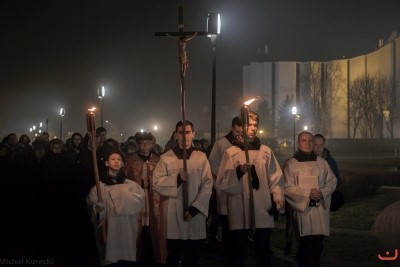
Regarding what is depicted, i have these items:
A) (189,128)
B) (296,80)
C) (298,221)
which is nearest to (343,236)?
(298,221)

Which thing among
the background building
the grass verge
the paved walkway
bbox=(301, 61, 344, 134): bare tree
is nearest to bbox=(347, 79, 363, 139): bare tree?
the background building

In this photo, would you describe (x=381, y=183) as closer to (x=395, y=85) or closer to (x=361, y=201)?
(x=361, y=201)

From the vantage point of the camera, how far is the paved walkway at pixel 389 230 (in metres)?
10.1

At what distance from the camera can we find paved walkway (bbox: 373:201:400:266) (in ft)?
33.2

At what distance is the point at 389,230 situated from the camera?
12.5 meters

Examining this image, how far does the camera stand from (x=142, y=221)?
322 inches

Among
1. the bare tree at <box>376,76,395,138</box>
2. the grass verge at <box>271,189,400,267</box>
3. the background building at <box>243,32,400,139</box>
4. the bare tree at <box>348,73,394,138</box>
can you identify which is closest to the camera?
the grass verge at <box>271,189,400,267</box>

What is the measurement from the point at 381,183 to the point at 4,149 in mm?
16708

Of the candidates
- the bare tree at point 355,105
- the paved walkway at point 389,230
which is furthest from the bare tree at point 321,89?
the paved walkway at point 389,230

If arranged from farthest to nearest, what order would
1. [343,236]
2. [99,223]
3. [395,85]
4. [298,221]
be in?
[395,85]
[343,236]
[298,221]
[99,223]

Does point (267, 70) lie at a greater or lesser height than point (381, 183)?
greater

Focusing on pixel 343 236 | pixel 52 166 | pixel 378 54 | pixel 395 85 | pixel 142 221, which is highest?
pixel 378 54

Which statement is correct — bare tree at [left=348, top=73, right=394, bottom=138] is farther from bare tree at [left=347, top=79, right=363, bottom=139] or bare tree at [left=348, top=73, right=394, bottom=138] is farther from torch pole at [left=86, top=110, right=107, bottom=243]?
torch pole at [left=86, top=110, right=107, bottom=243]

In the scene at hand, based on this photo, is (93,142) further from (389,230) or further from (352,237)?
(389,230)
